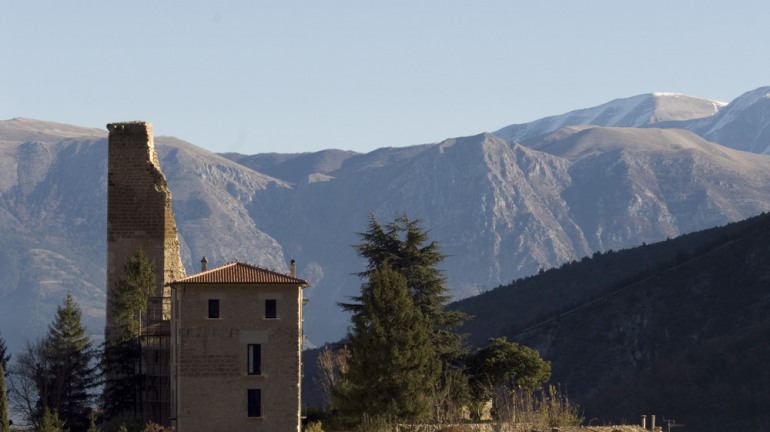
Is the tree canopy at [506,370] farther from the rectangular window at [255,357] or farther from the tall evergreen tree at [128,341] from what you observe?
the tall evergreen tree at [128,341]

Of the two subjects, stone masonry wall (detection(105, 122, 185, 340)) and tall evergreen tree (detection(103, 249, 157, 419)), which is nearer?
tall evergreen tree (detection(103, 249, 157, 419))

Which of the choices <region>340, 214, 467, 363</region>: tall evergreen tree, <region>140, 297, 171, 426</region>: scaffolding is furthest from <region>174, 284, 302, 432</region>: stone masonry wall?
<region>340, 214, 467, 363</region>: tall evergreen tree

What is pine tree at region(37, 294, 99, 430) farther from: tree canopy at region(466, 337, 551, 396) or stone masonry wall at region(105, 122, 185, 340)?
tree canopy at region(466, 337, 551, 396)

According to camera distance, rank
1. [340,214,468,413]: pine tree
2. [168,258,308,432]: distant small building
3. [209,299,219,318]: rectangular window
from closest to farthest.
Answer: [168,258,308,432]: distant small building, [209,299,219,318]: rectangular window, [340,214,468,413]: pine tree

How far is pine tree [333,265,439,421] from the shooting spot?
6606 centimetres

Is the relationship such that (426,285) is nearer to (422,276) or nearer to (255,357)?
(422,276)

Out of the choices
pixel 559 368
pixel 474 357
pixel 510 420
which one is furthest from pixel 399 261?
pixel 559 368

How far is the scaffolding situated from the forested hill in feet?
249

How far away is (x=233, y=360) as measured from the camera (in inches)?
2571

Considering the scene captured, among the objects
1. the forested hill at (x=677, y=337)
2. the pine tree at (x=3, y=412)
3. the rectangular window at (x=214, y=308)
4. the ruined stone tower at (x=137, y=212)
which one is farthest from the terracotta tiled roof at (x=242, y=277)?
the forested hill at (x=677, y=337)

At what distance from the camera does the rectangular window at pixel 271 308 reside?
65625 millimetres

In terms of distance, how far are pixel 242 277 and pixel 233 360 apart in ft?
10.6

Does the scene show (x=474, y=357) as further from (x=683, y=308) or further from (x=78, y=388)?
(x=683, y=308)

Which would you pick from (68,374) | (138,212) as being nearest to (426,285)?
(138,212)
